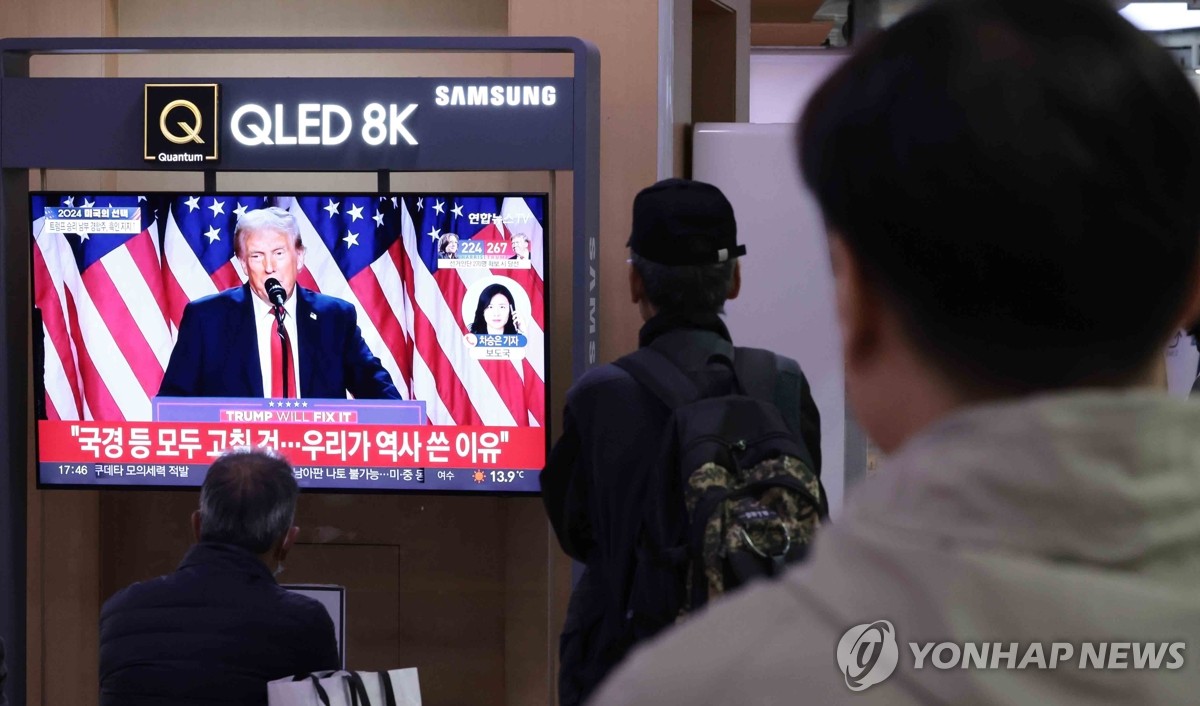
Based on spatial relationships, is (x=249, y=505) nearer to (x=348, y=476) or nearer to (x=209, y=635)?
(x=209, y=635)

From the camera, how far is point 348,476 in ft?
13.0

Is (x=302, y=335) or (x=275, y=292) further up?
(x=275, y=292)

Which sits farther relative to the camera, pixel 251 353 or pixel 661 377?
pixel 251 353

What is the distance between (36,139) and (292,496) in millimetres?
1618

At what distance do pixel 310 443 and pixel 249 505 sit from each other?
104 cm

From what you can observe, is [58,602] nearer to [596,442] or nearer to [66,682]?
[66,682]

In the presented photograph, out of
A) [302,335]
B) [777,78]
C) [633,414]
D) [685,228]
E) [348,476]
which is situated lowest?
[348,476]

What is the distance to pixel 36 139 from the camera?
3943 millimetres

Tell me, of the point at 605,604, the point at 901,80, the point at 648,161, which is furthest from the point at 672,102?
the point at 901,80

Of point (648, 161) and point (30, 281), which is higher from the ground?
point (648, 161)

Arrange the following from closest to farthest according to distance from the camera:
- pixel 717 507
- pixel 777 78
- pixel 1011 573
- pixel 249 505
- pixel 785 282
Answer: pixel 1011 573 < pixel 717 507 < pixel 249 505 < pixel 785 282 < pixel 777 78

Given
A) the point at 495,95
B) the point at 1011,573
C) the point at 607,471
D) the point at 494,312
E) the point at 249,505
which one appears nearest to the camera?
the point at 1011,573

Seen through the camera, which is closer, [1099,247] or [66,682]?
[1099,247]

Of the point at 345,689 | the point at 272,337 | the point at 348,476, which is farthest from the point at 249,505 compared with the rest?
the point at 272,337
